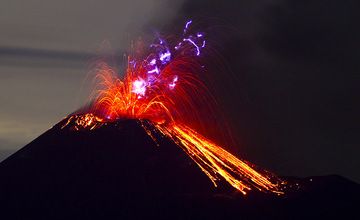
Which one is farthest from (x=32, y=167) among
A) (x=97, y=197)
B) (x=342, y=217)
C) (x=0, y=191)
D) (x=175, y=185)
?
(x=342, y=217)

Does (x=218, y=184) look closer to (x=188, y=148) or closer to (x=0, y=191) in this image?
(x=188, y=148)

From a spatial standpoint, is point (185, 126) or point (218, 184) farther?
point (185, 126)

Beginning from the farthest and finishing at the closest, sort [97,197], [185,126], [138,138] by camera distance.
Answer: [185,126] < [138,138] < [97,197]

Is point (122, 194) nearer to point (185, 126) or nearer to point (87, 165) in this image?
point (87, 165)

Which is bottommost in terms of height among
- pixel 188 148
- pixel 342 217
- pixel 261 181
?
pixel 342 217

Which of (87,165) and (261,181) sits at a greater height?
(87,165)

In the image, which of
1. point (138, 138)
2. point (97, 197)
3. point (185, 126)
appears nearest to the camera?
point (97, 197)

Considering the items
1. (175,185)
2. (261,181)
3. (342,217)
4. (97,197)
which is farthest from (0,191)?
(342,217)
